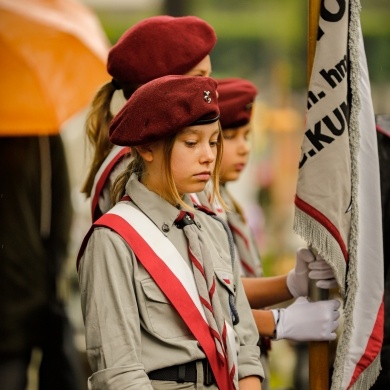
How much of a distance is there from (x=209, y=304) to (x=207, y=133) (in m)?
0.50

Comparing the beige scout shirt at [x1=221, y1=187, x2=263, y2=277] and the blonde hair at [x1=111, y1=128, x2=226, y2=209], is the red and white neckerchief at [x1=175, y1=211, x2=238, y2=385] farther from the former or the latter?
the beige scout shirt at [x1=221, y1=187, x2=263, y2=277]

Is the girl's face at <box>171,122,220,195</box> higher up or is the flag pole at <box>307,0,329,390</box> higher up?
the girl's face at <box>171,122,220,195</box>

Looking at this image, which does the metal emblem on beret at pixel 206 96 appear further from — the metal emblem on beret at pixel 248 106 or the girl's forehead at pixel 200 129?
the metal emblem on beret at pixel 248 106

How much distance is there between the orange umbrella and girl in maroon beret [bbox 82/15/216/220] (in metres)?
1.36

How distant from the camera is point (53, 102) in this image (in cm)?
480

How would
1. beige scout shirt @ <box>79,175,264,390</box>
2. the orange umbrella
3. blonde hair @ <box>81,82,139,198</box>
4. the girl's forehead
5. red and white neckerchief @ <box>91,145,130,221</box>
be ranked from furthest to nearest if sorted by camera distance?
the orange umbrella
blonde hair @ <box>81,82,139,198</box>
red and white neckerchief @ <box>91,145,130,221</box>
the girl's forehead
beige scout shirt @ <box>79,175,264,390</box>

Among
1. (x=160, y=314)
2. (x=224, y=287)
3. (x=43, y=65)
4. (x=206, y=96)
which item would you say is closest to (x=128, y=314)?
(x=160, y=314)

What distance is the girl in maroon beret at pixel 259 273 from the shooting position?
3279mm

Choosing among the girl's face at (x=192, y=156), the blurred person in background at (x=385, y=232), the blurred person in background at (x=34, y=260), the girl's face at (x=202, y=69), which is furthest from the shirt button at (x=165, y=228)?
the blurred person in background at (x=34, y=260)

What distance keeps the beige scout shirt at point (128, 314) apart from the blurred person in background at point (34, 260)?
76.1 inches

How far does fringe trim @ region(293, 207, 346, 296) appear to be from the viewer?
318cm

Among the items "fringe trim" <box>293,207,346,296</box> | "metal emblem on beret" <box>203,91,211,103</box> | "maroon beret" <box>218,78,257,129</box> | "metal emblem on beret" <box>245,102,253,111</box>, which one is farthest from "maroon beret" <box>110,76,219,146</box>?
"metal emblem on beret" <box>245,102,253,111</box>

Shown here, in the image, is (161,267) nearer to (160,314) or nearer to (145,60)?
(160,314)

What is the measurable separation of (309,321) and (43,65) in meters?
2.28
